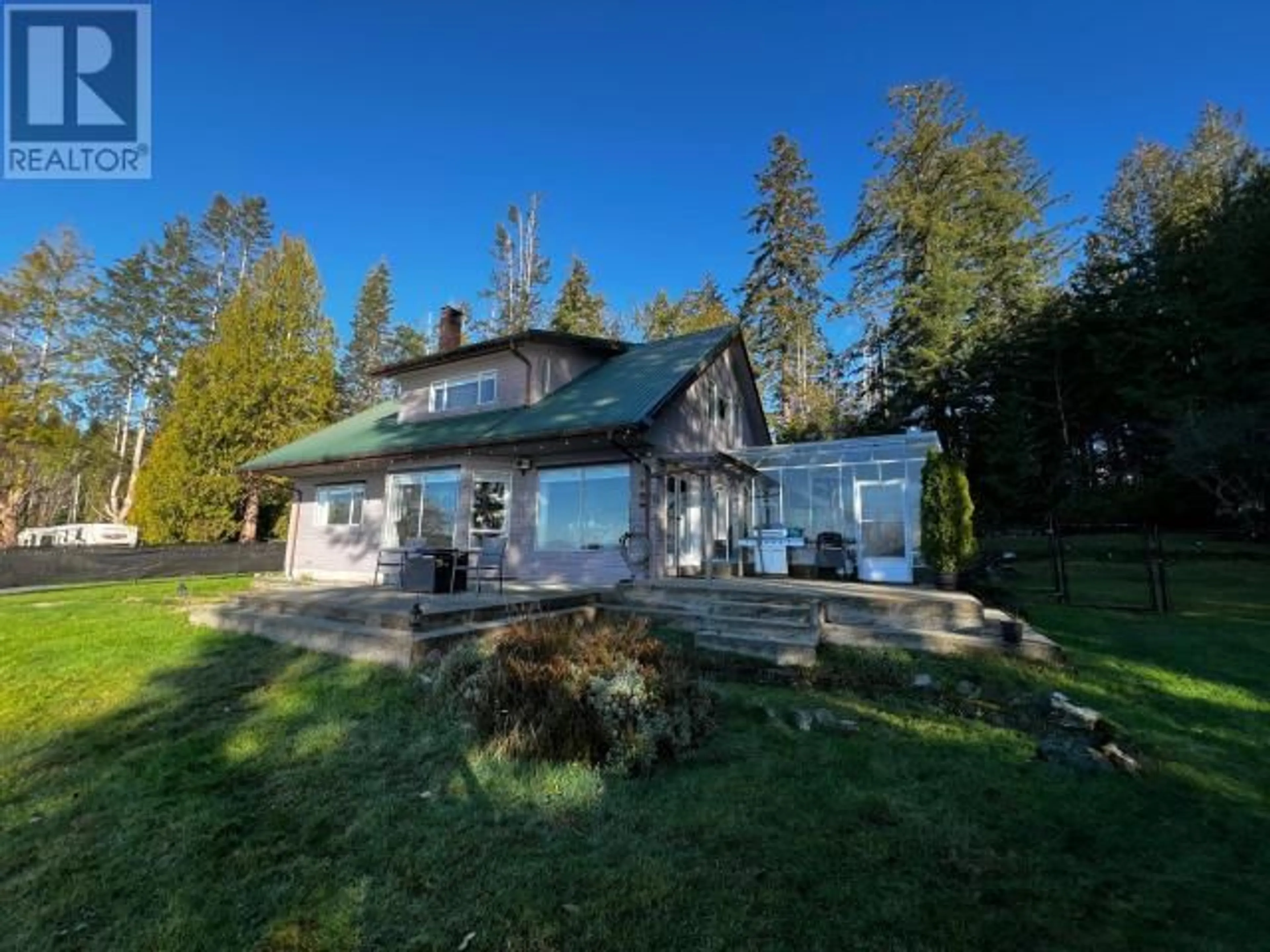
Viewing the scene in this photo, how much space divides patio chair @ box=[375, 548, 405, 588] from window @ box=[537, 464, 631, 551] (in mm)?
2824

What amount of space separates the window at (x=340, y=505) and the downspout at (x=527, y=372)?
199 inches

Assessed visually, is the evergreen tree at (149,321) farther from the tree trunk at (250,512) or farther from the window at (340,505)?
the window at (340,505)

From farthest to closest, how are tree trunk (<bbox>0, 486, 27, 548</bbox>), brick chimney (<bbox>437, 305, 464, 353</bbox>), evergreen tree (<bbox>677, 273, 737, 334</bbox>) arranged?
evergreen tree (<bbox>677, 273, 737, 334</bbox>) → tree trunk (<bbox>0, 486, 27, 548</bbox>) → brick chimney (<bbox>437, 305, 464, 353</bbox>)

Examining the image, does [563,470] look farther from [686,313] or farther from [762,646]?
[686,313]

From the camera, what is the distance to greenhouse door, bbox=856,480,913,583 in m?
11.3

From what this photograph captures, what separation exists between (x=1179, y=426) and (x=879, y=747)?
70.7 feet

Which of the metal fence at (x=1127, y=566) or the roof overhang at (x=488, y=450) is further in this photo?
the metal fence at (x=1127, y=566)

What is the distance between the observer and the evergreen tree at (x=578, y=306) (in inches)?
1211

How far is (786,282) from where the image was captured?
2955cm

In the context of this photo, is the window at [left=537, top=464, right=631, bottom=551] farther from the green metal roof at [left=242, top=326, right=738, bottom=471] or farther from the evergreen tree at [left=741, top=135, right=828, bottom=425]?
the evergreen tree at [left=741, top=135, right=828, bottom=425]

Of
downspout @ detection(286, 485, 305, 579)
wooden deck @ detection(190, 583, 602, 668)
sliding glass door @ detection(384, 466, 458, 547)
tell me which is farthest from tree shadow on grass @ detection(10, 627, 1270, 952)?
downspout @ detection(286, 485, 305, 579)

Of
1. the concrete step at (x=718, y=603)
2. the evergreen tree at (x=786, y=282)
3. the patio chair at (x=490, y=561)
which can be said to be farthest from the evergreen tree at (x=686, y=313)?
the concrete step at (x=718, y=603)

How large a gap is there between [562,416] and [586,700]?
7.67 metres

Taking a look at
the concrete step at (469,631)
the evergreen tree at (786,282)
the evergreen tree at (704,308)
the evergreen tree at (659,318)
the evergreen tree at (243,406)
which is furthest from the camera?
the evergreen tree at (659,318)
